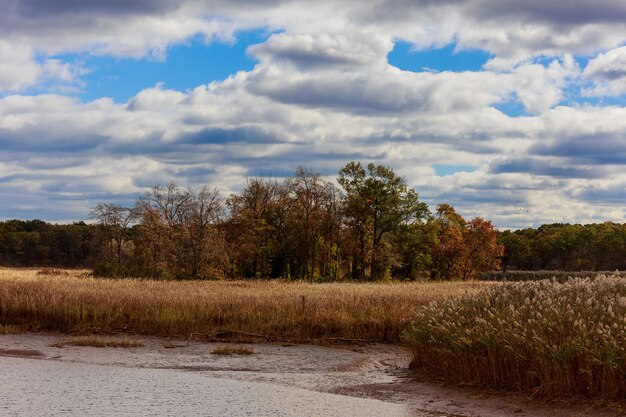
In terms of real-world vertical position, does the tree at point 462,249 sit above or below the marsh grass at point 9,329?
above

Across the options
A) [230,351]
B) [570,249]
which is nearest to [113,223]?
[230,351]

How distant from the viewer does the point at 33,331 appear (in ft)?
84.3

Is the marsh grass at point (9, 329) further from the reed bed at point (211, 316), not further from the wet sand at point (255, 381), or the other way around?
the wet sand at point (255, 381)

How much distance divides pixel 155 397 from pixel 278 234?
198ft

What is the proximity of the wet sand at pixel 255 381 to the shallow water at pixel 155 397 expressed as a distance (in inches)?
0.9

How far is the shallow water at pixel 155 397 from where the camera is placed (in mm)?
12336

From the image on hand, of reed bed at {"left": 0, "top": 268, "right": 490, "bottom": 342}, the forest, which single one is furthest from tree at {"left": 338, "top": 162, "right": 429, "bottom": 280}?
reed bed at {"left": 0, "top": 268, "right": 490, "bottom": 342}

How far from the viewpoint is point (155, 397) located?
1367cm

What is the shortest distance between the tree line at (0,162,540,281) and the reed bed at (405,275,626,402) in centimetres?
4762

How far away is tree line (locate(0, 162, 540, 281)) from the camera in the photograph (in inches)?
2616

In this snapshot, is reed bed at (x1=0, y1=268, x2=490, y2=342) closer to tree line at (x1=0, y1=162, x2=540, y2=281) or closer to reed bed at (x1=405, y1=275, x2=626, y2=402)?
reed bed at (x1=405, y1=275, x2=626, y2=402)

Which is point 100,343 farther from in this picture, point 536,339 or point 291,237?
point 291,237

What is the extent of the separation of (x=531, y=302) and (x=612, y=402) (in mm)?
3643

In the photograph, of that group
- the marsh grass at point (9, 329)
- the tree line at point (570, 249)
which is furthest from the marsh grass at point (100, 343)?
the tree line at point (570, 249)
